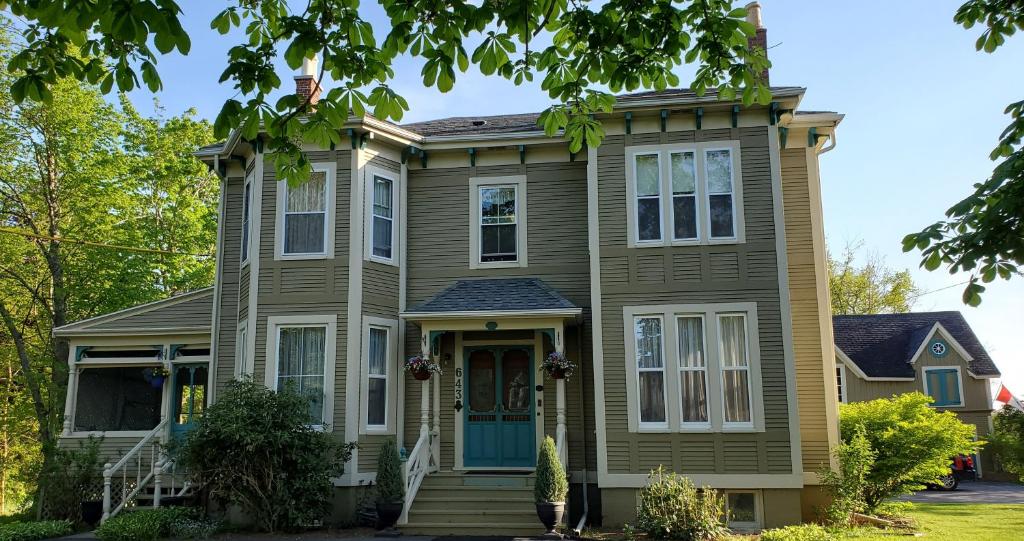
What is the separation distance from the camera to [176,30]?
13.7 ft

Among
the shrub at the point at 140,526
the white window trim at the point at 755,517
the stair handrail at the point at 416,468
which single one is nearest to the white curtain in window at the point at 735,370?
the white window trim at the point at 755,517

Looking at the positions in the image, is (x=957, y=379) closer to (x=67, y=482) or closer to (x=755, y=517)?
(x=755, y=517)

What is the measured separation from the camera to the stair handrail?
41.9 feet

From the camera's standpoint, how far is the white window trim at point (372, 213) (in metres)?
14.6

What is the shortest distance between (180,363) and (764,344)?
11.3 m

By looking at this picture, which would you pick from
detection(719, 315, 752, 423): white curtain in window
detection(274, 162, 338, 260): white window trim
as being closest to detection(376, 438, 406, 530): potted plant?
detection(274, 162, 338, 260): white window trim

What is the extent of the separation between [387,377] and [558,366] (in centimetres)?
315

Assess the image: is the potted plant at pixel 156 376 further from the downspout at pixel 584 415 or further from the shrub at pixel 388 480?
the downspout at pixel 584 415

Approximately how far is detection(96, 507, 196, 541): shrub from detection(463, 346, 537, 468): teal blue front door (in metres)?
4.94

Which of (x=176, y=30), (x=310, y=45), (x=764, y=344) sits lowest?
(x=764, y=344)

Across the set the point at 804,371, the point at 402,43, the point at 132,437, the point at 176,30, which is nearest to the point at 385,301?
the point at 132,437

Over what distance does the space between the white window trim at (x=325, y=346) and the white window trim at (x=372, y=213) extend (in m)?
1.38

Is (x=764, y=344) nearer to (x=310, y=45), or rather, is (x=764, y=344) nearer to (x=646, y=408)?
(x=646, y=408)

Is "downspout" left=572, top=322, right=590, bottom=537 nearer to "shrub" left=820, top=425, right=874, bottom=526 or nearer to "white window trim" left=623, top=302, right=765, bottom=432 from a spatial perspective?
"white window trim" left=623, top=302, right=765, bottom=432
